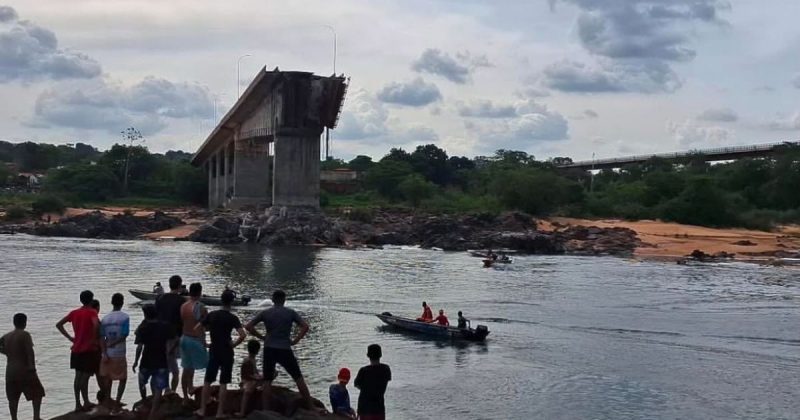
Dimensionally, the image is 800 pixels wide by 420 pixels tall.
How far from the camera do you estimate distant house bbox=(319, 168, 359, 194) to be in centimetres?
13400

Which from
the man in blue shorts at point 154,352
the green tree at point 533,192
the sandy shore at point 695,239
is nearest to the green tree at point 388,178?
the green tree at point 533,192

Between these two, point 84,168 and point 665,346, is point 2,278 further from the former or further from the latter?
point 84,168

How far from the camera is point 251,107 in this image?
92812 millimetres

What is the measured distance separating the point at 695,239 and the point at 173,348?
71863 mm

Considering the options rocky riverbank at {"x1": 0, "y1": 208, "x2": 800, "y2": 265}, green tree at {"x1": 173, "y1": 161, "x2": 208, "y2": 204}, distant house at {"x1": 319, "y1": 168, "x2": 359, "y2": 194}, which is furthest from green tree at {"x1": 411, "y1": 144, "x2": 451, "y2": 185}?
rocky riverbank at {"x1": 0, "y1": 208, "x2": 800, "y2": 265}

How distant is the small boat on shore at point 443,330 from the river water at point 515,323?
40 centimetres

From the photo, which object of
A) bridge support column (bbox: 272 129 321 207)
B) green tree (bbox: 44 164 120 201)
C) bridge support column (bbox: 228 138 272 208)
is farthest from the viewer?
green tree (bbox: 44 164 120 201)

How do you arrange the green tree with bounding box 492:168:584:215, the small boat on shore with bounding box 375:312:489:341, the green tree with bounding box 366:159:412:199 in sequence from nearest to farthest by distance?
the small boat on shore with bounding box 375:312:489:341
the green tree with bounding box 492:168:584:215
the green tree with bounding box 366:159:412:199

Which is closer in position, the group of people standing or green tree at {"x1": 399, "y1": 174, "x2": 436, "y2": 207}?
the group of people standing

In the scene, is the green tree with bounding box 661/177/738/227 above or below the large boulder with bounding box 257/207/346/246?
above

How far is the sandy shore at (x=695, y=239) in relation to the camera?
239 ft

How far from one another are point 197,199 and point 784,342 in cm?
10193

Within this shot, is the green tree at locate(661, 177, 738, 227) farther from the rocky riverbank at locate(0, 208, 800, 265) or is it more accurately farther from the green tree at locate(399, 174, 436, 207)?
the green tree at locate(399, 174, 436, 207)

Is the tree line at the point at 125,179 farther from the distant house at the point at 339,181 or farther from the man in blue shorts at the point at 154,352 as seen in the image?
the man in blue shorts at the point at 154,352
